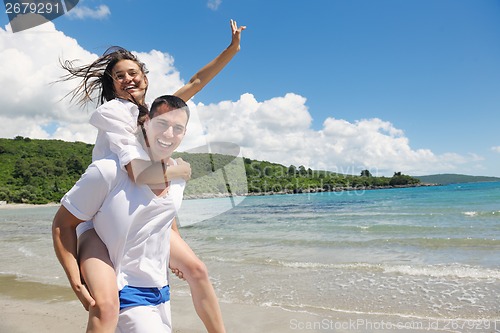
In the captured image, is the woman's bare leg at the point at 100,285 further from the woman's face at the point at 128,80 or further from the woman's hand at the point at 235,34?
the woman's hand at the point at 235,34

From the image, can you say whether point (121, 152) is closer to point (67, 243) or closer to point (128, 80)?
point (67, 243)

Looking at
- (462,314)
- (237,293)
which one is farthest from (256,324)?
(462,314)

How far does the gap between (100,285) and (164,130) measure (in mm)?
745

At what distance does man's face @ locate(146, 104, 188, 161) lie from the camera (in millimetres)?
1885

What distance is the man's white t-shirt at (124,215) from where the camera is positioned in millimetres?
1732

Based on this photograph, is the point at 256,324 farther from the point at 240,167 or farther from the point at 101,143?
the point at 101,143

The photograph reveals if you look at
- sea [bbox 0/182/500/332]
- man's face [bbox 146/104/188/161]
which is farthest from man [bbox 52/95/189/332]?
sea [bbox 0/182/500/332]

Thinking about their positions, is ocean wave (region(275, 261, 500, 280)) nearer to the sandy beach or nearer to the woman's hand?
the sandy beach

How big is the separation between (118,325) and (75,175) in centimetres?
7232

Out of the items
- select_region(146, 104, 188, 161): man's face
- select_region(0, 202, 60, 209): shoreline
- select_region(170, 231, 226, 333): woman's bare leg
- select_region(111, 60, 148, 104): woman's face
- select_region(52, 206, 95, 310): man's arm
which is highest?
select_region(111, 60, 148, 104): woman's face

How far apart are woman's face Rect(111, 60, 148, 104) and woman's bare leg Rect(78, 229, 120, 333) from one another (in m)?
0.88

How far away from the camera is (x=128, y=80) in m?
2.26

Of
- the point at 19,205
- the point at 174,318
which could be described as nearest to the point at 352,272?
the point at 174,318

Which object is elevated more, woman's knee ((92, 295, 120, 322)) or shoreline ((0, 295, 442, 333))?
woman's knee ((92, 295, 120, 322))
